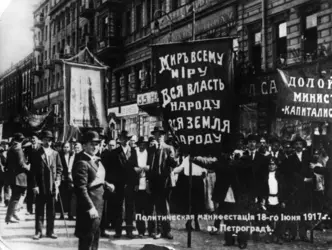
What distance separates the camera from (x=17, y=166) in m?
4.21

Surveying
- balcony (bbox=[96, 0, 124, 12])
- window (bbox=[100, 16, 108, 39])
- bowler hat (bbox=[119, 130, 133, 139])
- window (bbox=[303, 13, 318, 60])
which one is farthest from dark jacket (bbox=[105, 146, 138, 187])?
window (bbox=[303, 13, 318, 60])

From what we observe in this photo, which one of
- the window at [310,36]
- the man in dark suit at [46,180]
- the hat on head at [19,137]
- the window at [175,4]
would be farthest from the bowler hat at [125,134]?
the window at [310,36]

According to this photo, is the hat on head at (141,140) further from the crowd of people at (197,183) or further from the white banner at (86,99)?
the white banner at (86,99)

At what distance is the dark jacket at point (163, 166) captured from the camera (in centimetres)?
395

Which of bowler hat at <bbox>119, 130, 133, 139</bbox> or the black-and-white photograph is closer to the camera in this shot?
the black-and-white photograph

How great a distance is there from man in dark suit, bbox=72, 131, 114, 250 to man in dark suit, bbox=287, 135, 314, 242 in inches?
66.0

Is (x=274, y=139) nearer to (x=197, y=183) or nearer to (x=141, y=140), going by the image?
(x=197, y=183)

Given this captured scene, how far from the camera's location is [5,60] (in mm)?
4398

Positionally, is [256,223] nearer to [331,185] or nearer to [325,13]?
[331,185]

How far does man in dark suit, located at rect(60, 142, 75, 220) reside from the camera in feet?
14.3

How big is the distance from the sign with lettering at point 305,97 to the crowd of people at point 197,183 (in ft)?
0.79

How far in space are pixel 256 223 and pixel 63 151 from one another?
2.06 m

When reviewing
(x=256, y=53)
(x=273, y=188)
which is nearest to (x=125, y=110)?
(x=256, y=53)

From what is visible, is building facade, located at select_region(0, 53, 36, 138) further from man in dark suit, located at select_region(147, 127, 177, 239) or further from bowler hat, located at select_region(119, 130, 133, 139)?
man in dark suit, located at select_region(147, 127, 177, 239)
